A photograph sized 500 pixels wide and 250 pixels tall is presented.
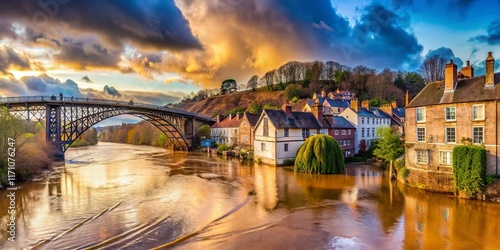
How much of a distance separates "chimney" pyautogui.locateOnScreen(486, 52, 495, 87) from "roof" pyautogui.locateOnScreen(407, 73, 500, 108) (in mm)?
340

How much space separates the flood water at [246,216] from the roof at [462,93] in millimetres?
7016

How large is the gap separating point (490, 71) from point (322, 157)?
599 inches

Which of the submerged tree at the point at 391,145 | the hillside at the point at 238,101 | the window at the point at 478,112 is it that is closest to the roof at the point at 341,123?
the submerged tree at the point at 391,145

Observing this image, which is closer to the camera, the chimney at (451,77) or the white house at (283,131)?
the chimney at (451,77)

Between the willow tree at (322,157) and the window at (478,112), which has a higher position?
the window at (478,112)

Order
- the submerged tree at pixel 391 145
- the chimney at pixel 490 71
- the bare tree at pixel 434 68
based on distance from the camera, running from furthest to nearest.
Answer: the bare tree at pixel 434 68 < the submerged tree at pixel 391 145 < the chimney at pixel 490 71

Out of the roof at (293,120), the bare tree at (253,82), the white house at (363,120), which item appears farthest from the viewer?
the bare tree at (253,82)

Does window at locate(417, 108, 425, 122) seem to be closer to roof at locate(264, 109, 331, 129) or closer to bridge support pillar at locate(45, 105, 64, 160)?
roof at locate(264, 109, 331, 129)

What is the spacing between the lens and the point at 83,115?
153 ft

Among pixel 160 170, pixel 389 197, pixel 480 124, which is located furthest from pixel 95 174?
pixel 480 124

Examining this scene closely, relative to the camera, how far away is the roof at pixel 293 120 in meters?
34.9

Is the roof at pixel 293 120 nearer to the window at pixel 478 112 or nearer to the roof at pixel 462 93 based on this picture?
the roof at pixel 462 93

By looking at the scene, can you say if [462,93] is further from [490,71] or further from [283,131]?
[283,131]

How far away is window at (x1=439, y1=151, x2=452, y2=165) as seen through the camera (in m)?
20.2
